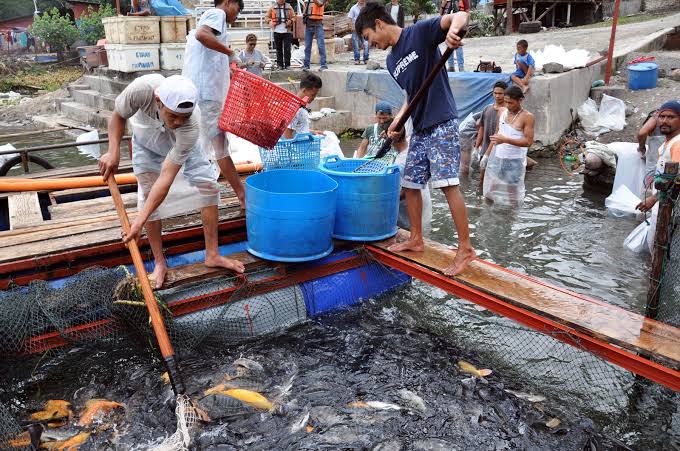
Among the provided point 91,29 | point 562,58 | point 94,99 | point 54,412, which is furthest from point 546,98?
point 91,29

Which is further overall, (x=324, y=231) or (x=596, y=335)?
(x=324, y=231)

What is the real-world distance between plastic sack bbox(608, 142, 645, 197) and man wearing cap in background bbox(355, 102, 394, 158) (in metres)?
3.46

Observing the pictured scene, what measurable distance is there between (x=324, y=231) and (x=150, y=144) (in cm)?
167

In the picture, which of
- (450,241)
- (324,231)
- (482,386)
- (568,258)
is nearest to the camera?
(482,386)

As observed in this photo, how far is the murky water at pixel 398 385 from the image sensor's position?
3998mm

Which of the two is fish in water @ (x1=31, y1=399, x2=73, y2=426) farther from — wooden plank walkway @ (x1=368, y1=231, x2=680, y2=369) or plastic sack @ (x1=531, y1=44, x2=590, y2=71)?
plastic sack @ (x1=531, y1=44, x2=590, y2=71)

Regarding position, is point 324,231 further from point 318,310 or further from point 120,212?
point 120,212

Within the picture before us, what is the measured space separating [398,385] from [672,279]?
2169mm

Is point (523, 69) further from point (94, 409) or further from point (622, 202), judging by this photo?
point (94, 409)

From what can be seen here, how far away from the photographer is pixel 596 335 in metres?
3.99

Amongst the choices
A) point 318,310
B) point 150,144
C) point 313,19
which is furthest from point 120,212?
point 313,19

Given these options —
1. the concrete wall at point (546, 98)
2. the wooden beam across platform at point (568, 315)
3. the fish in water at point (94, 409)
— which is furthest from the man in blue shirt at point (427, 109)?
the concrete wall at point (546, 98)

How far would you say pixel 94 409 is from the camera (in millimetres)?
4184

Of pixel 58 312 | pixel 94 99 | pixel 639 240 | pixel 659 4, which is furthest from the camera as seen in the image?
pixel 659 4
